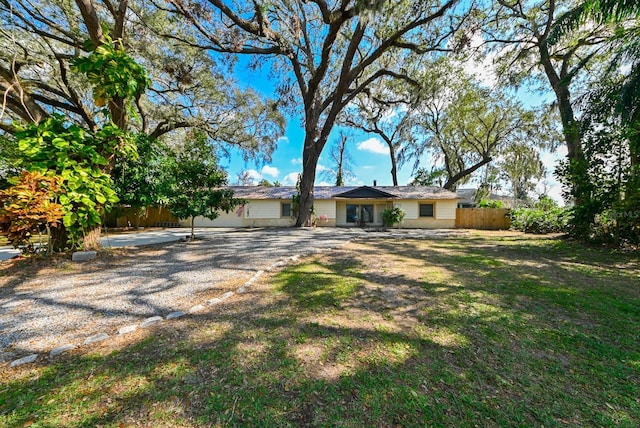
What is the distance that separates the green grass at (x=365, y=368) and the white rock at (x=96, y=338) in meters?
0.30

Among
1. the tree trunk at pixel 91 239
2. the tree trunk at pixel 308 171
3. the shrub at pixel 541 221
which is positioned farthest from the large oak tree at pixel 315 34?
the shrub at pixel 541 221

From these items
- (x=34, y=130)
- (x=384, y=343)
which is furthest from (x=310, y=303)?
(x=34, y=130)

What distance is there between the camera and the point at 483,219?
58.2 ft

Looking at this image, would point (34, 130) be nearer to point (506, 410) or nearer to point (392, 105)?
point (506, 410)

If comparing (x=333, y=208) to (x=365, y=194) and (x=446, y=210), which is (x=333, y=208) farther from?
(x=446, y=210)

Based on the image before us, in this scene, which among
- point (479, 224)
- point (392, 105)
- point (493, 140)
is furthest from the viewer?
point (493, 140)

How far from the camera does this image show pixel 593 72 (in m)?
11.4

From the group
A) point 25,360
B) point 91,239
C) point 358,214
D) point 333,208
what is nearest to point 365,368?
point 25,360

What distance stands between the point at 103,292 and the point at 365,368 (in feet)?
13.6

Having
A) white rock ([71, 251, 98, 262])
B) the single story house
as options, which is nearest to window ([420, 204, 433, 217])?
the single story house

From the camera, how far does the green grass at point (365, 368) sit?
1.67m

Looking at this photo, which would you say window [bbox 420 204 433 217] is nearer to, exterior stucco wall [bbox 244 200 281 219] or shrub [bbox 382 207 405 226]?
shrub [bbox 382 207 405 226]

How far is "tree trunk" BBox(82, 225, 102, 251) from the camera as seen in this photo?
5793 millimetres

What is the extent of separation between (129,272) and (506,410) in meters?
6.10
